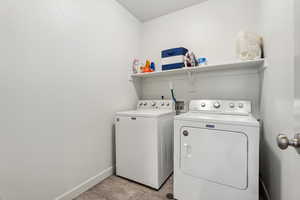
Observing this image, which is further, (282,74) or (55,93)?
(55,93)

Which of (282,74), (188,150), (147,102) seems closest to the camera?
(282,74)

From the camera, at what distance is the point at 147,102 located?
7.30ft

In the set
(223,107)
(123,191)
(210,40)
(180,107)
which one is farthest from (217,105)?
(123,191)

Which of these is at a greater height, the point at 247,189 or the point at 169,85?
the point at 169,85

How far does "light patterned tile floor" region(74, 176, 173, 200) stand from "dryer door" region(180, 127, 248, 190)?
441mm

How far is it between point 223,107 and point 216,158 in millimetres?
690

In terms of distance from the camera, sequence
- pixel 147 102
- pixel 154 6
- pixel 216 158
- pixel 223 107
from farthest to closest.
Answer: pixel 147 102 < pixel 154 6 < pixel 223 107 < pixel 216 158

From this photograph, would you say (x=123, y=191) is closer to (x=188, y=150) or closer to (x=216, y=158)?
(x=188, y=150)

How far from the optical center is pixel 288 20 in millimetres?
818

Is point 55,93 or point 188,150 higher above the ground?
point 55,93

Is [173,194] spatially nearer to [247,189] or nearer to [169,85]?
[247,189]

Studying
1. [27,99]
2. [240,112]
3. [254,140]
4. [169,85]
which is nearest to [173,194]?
[254,140]

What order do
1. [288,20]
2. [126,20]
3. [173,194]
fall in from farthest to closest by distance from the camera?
[126,20], [173,194], [288,20]

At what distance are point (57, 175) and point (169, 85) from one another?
1.81 meters
